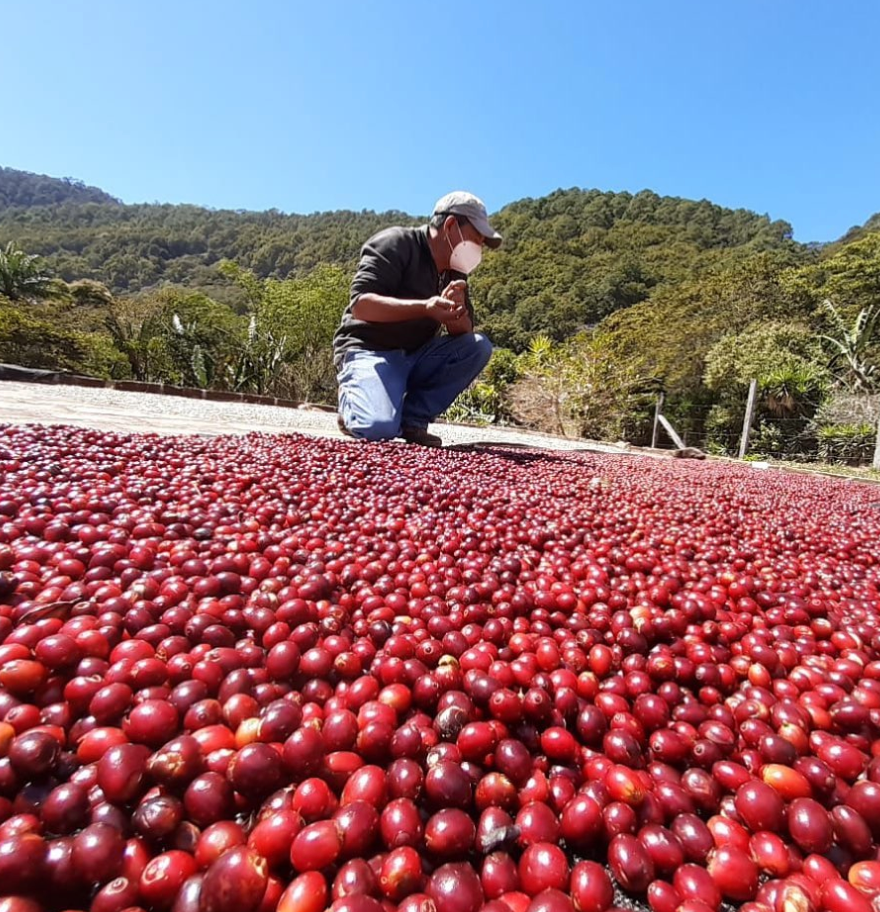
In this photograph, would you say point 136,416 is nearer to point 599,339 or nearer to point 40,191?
point 599,339

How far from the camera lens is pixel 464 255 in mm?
4012

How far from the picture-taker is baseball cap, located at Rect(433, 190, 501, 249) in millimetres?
3838

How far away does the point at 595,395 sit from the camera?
12.8 meters

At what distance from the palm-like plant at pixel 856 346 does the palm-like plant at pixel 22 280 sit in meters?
33.7

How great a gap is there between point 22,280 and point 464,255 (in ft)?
92.9

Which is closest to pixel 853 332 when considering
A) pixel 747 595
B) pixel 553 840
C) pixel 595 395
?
pixel 595 395

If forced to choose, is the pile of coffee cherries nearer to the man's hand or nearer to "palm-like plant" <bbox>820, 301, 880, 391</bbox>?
the man's hand

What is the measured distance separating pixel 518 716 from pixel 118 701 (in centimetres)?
73

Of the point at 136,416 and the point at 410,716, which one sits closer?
the point at 410,716

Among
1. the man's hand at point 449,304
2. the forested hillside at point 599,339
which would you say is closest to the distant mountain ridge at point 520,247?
the forested hillside at point 599,339

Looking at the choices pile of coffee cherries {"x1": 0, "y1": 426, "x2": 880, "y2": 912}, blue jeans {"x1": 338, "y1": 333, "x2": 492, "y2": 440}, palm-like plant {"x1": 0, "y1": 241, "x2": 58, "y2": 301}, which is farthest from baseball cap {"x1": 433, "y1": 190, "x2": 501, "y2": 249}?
palm-like plant {"x1": 0, "y1": 241, "x2": 58, "y2": 301}

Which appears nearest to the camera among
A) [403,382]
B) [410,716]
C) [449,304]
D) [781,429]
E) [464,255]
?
[410,716]

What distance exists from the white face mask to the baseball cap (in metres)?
0.11

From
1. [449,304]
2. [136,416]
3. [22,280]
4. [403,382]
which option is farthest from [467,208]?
[22,280]
